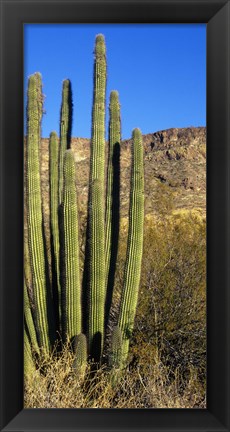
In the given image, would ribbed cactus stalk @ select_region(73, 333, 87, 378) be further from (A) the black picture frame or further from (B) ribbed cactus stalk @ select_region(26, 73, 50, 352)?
(A) the black picture frame

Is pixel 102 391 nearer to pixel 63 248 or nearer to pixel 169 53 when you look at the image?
pixel 63 248

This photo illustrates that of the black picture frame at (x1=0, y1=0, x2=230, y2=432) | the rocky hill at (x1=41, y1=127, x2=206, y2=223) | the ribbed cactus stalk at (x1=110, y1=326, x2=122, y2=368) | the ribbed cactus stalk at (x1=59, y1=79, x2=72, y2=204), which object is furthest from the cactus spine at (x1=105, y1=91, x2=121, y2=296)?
the rocky hill at (x1=41, y1=127, x2=206, y2=223)

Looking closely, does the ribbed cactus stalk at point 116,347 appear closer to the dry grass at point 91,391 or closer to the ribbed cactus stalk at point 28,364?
the dry grass at point 91,391

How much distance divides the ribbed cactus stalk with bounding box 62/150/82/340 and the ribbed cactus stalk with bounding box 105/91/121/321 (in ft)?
1.94

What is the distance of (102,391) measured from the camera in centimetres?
383

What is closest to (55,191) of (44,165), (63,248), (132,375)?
(63,248)

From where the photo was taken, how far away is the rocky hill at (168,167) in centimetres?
1373

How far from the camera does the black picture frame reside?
219 cm

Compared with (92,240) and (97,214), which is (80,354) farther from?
(97,214)
